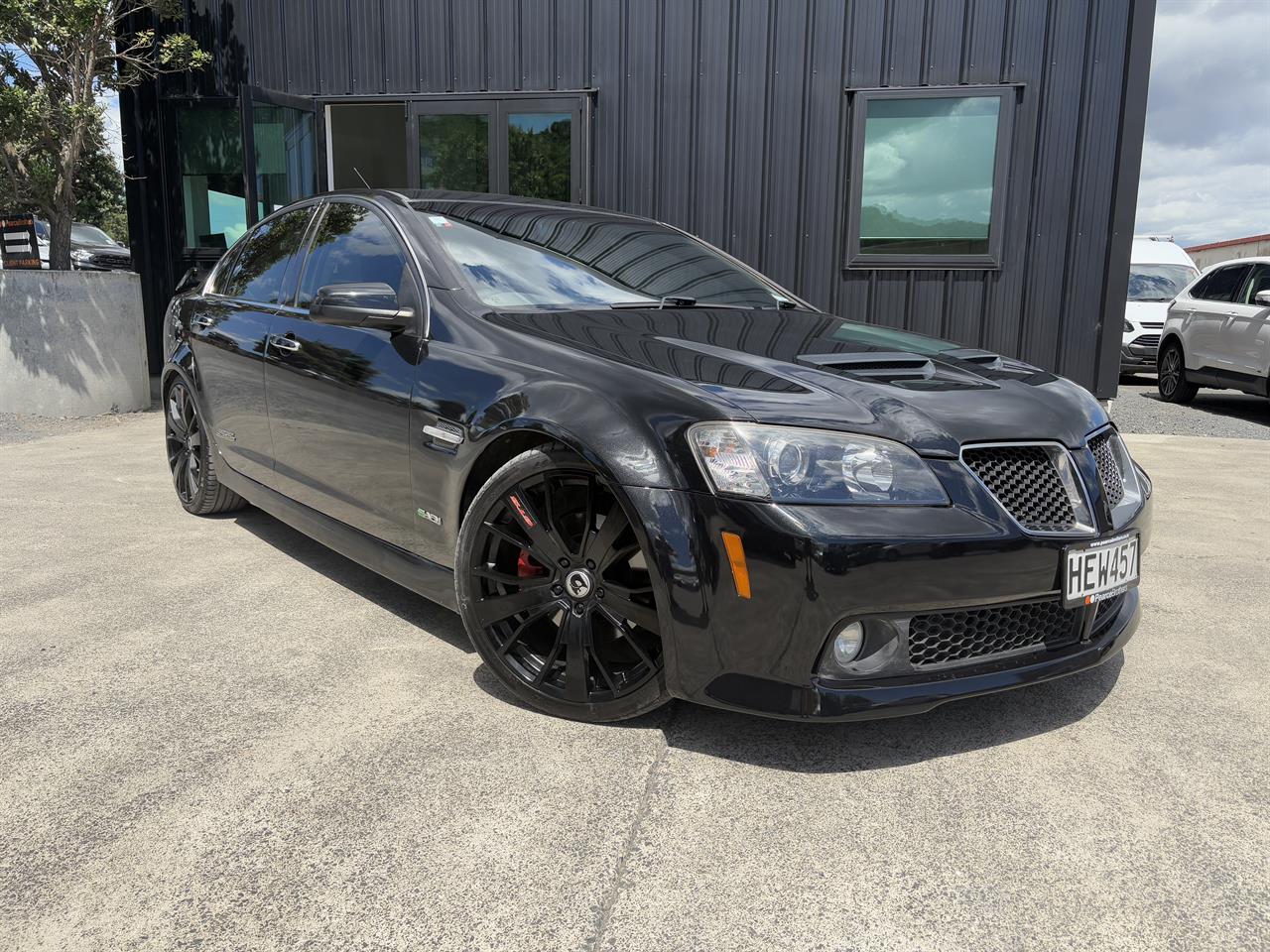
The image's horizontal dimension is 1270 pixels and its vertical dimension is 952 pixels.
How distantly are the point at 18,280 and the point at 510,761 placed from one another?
7.07m

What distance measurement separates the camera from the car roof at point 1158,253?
14.1 metres

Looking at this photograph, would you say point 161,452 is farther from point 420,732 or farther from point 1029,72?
point 1029,72

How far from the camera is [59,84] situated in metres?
7.66

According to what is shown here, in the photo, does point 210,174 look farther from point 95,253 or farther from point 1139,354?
point 1139,354

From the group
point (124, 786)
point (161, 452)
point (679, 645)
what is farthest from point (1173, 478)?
point (161, 452)

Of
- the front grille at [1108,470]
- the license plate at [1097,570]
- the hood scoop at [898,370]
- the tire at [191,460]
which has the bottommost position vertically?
the tire at [191,460]

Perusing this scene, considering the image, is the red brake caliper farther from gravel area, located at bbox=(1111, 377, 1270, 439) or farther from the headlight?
gravel area, located at bbox=(1111, 377, 1270, 439)

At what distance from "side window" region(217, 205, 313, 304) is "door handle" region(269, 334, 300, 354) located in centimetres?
20

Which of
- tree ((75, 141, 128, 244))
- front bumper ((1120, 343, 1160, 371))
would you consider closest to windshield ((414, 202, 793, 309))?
front bumper ((1120, 343, 1160, 371))

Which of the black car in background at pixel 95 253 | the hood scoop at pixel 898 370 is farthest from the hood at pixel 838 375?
the black car in background at pixel 95 253

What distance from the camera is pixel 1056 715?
8.55 feet

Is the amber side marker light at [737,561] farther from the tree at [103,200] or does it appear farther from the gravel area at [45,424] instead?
the tree at [103,200]

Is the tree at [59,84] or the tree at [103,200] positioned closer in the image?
the tree at [59,84]

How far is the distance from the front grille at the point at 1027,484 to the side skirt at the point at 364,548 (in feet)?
4.75
